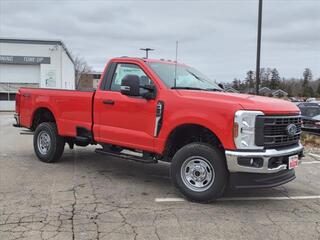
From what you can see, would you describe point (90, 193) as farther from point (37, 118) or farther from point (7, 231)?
point (37, 118)

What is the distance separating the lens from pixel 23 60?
133 ft

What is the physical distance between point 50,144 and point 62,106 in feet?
3.14

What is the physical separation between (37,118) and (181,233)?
5.58 m

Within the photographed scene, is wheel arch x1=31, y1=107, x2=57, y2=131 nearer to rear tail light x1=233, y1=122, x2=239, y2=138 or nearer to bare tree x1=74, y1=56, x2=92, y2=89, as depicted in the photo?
rear tail light x1=233, y1=122, x2=239, y2=138

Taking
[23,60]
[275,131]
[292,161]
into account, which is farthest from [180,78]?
[23,60]

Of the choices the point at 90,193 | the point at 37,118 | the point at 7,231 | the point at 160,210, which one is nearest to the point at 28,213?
the point at 7,231

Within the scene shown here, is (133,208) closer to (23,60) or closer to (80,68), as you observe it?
(23,60)

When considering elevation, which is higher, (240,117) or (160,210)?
(240,117)

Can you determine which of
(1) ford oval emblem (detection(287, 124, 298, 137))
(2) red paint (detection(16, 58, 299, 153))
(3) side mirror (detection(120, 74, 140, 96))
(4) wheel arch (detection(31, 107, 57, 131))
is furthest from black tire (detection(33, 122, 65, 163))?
(1) ford oval emblem (detection(287, 124, 298, 137))

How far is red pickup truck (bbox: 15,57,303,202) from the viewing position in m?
5.89

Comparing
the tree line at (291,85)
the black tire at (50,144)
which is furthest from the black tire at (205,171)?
the tree line at (291,85)

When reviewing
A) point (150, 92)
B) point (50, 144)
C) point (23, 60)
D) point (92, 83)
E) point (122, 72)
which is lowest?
point (50, 144)

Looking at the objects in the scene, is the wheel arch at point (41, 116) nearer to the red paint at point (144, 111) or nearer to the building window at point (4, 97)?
the red paint at point (144, 111)

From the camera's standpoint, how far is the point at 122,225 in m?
5.22
